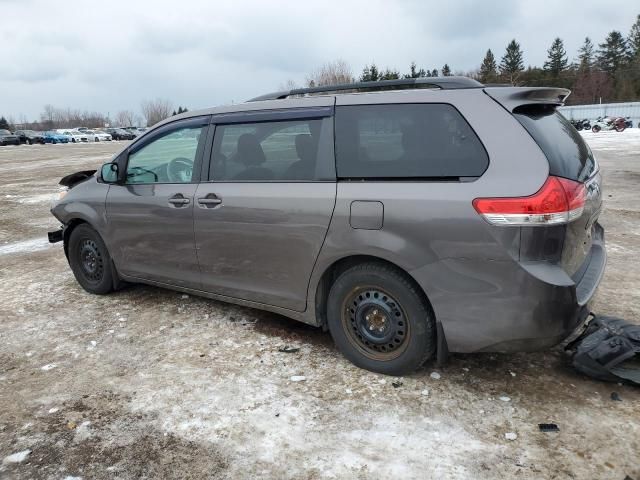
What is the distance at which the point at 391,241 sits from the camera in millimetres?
3049

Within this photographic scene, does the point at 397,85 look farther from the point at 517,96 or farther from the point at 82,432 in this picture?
the point at 82,432

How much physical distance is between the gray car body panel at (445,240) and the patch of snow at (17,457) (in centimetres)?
178

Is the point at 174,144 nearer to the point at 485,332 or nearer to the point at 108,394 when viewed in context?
the point at 108,394

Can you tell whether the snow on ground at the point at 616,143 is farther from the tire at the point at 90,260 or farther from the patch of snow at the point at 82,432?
the patch of snow at the point at 82,432

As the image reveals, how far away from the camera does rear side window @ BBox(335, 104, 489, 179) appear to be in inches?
115

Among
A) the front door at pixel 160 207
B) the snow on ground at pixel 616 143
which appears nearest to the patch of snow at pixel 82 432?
the front door at pixel 160 207

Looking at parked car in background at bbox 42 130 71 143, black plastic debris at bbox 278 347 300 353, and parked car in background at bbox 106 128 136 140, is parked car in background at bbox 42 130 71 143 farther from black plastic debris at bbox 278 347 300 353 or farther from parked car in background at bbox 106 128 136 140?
black plastic debris at bbox 278 347 300 353

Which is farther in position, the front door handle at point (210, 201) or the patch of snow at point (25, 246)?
the patch of snow at point (25, 246)

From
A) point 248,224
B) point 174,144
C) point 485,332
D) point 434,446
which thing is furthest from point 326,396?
point 174,144

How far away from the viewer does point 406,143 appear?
10.2ft

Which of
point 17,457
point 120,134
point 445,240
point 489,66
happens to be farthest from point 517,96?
point 489,66

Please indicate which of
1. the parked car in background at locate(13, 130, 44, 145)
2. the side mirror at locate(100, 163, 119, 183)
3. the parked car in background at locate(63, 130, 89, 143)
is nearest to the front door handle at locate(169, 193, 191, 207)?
the side mirror at locate(100, 163, 119, 183)

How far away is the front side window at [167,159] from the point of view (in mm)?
4188

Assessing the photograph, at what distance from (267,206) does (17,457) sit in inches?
82.0
